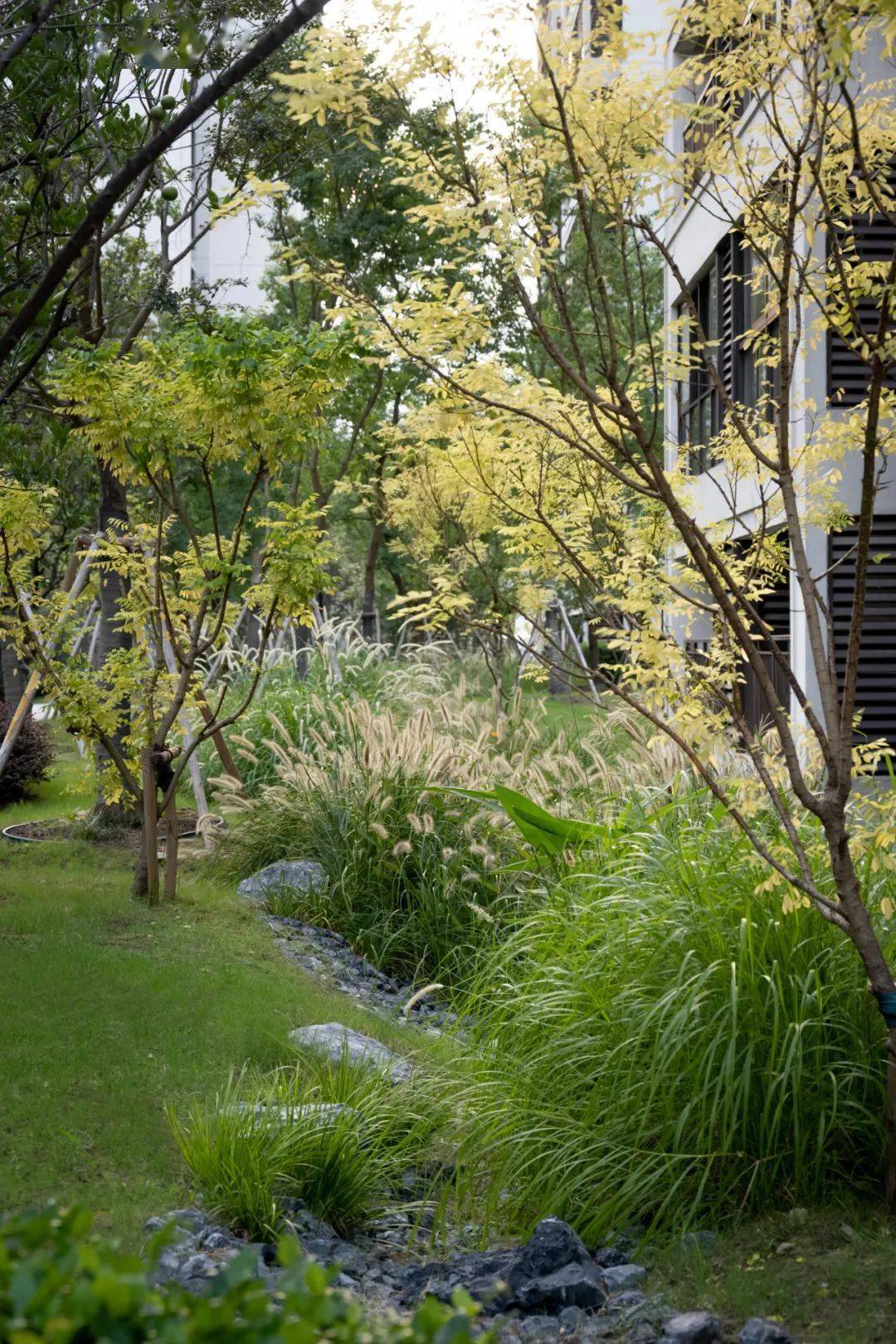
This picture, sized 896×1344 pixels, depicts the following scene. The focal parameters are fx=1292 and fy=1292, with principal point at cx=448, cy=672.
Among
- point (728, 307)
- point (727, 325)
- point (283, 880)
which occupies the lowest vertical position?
point (283, 880)

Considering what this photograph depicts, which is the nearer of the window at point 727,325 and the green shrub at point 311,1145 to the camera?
the green shrub at point 311,1145

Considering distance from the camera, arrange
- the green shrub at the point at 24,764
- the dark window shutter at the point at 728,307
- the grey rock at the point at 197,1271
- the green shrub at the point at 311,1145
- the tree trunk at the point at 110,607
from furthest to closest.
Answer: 1. the dark window shutter at the point at 728,307
2. the green shrub at the point at 24,764
3. the tree trunk at the point at 110,607
4. the green shrub at the point at 311,1145
5. the grey rock at the point at 197,1271

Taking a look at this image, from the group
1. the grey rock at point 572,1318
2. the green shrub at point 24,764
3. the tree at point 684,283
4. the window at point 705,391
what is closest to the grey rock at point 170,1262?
the grey rock at point 572,1318

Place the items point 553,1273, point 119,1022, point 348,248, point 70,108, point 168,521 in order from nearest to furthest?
point 553,1273
point 119,1022
point 70,108
point 168,521
point 348,248

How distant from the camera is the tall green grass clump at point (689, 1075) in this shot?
3.94 metres

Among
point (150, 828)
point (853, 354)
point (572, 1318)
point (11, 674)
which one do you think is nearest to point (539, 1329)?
point (572, 1318)

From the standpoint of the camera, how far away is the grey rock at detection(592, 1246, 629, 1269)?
3.84m

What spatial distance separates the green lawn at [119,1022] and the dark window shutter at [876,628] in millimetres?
6103

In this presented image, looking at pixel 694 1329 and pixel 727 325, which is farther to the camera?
pixel 727 325

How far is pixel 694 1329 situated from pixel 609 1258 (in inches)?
25.7

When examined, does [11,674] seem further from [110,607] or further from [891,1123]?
[891,1123]

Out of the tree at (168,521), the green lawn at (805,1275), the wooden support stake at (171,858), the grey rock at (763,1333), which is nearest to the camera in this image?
the grey rock at (763,1333)

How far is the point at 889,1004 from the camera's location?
372 centimetres

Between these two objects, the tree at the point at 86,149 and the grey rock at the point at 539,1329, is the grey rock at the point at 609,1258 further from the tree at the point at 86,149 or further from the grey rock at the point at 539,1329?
the tree at the point at 86,149
